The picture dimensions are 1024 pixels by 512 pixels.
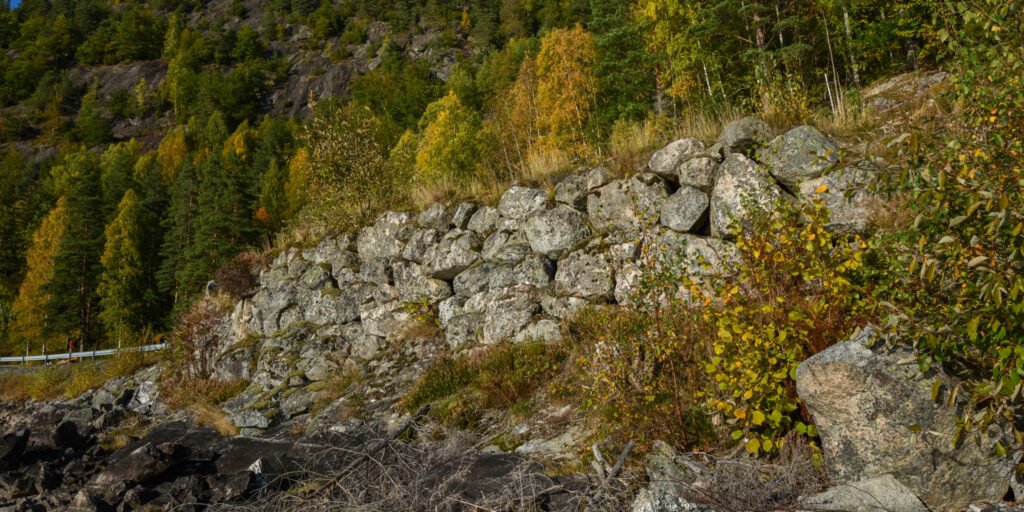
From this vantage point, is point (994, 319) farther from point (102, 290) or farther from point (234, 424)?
point (102, 290)

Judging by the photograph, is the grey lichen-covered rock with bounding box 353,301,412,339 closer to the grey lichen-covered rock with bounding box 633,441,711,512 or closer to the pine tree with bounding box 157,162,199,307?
the grey lichen-covered rock with bounding box 633,441,711,512

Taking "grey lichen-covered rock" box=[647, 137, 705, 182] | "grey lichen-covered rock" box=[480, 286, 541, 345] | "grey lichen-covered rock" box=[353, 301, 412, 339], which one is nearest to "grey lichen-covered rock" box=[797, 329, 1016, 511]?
"grey lichen-covered rock" box=[647, 137, 705, 182]

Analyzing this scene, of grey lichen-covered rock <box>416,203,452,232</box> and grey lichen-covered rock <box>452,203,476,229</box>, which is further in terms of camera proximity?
grey lichen-covered rock <box>416,203,452,232</box>

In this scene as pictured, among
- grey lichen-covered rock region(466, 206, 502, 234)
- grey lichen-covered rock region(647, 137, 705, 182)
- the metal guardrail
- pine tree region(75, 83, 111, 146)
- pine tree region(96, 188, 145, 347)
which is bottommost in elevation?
the metal guardrail

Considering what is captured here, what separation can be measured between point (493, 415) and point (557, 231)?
3685mm

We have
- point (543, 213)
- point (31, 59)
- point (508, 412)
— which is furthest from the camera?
point (31, 59)

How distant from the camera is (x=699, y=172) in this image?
8.56m

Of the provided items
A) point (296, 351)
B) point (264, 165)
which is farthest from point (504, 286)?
point (264, 165)

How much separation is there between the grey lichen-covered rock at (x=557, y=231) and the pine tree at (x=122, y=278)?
27889 mm

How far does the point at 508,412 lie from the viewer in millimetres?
7441

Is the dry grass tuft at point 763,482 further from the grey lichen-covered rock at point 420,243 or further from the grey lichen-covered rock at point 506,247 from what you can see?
the grey lichen-covered rock at point 420,243

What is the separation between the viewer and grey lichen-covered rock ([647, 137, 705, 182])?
8.97 m

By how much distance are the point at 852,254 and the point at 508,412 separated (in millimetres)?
4594

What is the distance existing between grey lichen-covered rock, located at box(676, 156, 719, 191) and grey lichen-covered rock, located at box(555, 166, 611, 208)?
1.47 m
